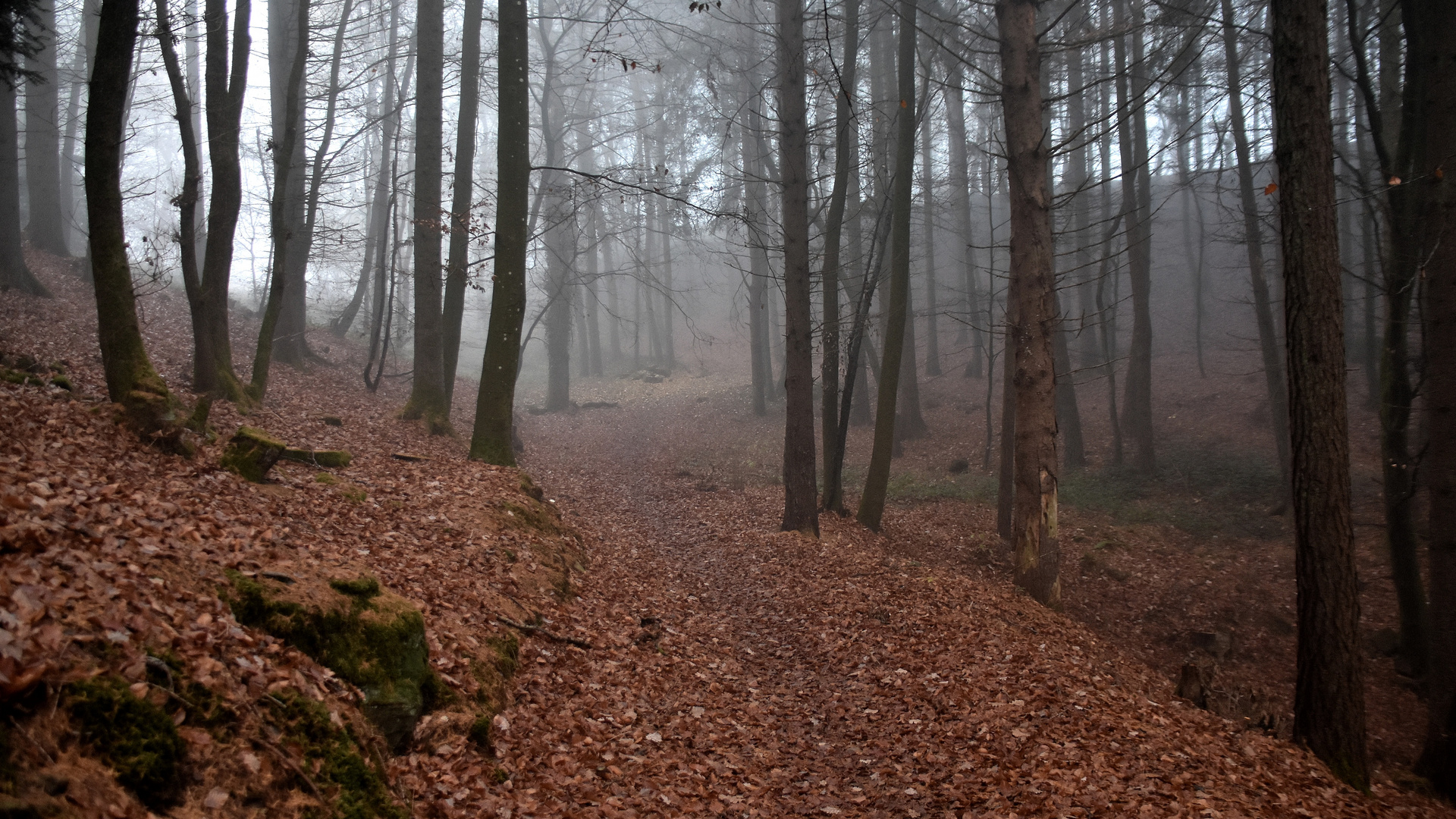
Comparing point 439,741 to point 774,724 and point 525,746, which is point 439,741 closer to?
point 525,746

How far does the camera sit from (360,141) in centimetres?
3350

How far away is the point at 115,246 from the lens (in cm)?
664

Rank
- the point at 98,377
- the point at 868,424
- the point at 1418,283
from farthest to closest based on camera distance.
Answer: the point at 868,424
the point at 98,377
the point at 1418,283

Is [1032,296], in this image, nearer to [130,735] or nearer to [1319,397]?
[1319,397]

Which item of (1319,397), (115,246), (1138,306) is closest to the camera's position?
(1319,397)

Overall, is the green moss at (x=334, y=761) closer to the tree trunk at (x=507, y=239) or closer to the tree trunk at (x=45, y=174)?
the tree trunk at (x=507, y=239)

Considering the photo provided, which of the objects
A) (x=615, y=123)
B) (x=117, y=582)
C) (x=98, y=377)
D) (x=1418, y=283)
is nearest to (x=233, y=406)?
(x=98, y=377)

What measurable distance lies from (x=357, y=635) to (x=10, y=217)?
1516 cm

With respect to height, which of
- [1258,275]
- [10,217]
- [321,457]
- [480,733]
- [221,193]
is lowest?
[480,733]

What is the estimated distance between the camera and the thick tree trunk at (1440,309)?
750 cm

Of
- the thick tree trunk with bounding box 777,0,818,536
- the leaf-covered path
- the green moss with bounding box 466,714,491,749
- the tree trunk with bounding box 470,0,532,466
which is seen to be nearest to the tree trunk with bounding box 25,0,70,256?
the tree trunk with bounding box 470,0,532,466

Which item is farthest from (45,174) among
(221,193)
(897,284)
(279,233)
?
(897,284)

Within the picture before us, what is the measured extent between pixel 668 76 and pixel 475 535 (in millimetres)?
23416

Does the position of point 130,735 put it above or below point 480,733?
above
